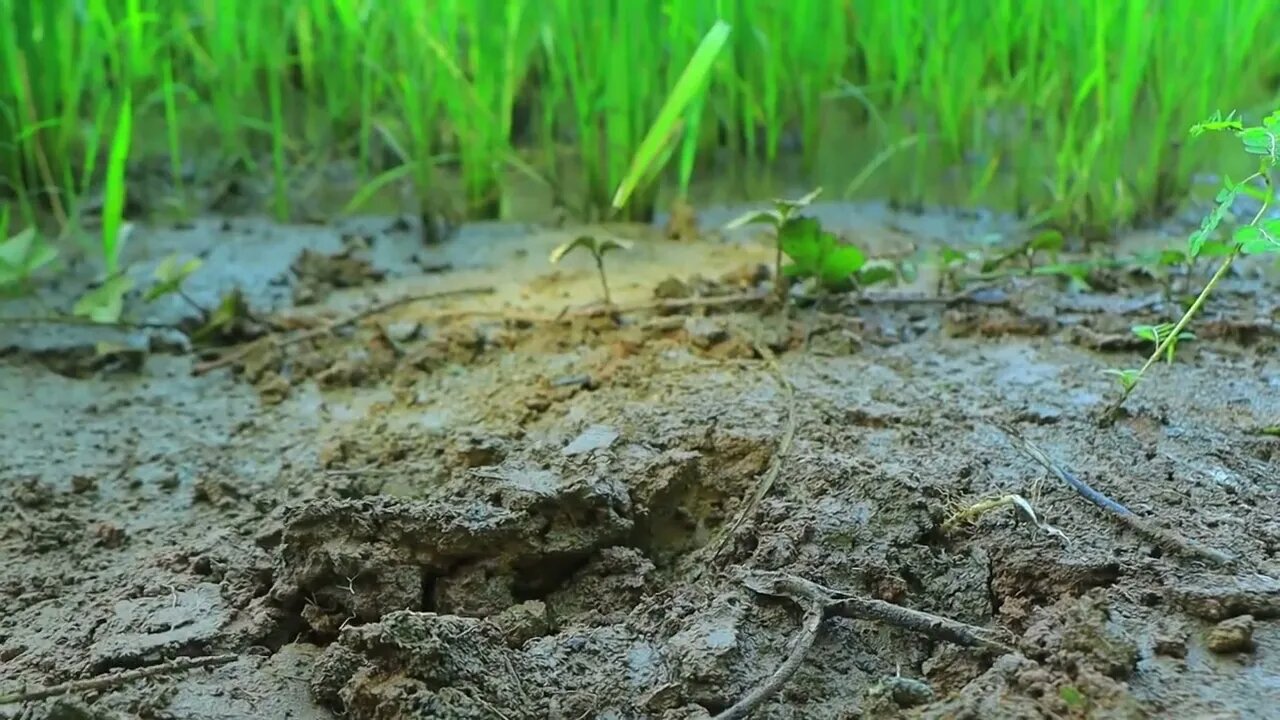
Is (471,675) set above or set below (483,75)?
below

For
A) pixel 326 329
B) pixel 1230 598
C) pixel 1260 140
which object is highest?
pixel 1260 140

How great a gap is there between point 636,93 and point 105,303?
3.84 feet

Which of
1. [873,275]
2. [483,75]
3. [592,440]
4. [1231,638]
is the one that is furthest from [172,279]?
[1231,638]

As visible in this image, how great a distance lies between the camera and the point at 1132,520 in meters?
1.02

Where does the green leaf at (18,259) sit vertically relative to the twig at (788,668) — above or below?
above

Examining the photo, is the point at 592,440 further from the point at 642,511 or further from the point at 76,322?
the point at 76,322

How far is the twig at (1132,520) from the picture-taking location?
965 mm

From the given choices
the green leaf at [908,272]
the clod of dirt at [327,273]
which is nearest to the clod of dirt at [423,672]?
the green leaf at [908,272]

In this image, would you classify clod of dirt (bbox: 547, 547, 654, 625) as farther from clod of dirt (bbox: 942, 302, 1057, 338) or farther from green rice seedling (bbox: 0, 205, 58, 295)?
green rice seedling (bbox: 0, 205, 58, 295)

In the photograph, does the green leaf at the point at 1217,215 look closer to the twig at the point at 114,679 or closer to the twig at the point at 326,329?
the twig at the point at 114,679

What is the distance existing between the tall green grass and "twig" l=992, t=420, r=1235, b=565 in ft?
3.70

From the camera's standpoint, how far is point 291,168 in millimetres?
2963

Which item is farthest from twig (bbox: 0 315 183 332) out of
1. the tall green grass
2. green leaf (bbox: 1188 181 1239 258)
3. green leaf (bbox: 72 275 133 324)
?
green leaf (bbox: 1188 181 1239 258)

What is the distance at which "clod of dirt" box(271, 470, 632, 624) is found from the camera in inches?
40.4
